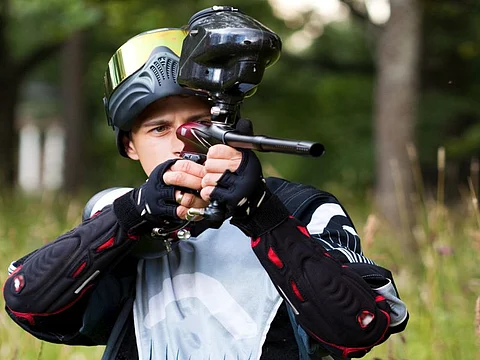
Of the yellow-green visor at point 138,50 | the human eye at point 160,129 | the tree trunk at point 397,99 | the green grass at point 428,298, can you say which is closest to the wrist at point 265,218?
the human eye at point 160,129

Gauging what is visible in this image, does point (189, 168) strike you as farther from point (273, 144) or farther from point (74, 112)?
point (74, 112)

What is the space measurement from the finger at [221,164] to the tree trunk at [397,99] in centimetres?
596

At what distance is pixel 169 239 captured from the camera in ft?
8.23

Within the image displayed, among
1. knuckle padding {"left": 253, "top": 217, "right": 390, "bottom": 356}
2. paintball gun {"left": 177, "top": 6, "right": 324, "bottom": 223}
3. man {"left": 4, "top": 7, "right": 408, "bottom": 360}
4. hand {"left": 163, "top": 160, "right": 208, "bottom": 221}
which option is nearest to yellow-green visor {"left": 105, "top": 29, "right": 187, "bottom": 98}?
man {"left": 4, "top": 7, "right": 408, "bottom": 360}

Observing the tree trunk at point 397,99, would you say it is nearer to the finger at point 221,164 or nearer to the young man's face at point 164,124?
the young man's face at point 164,124

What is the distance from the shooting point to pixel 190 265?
2609mm

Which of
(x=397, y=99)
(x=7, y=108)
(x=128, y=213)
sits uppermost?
(x=128, y=213)

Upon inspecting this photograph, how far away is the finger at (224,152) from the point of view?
210cm

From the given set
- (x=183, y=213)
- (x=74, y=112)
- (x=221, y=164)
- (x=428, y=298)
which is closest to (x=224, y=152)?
(x=221, y=164)

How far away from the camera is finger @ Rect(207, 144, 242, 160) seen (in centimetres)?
210

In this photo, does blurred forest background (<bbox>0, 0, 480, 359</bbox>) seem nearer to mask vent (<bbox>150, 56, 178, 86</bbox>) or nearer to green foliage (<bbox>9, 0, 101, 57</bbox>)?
green foliage (<bbox>9, 0, 101, 57</bbox>)

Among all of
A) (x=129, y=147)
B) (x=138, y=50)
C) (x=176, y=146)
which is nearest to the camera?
(x=176, y=146)

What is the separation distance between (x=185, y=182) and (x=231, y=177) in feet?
0.64

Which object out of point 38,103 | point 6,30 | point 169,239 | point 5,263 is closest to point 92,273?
point 169,239
